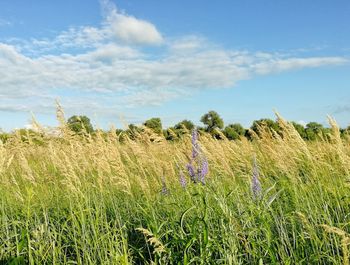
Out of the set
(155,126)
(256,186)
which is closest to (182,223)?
(256,186)

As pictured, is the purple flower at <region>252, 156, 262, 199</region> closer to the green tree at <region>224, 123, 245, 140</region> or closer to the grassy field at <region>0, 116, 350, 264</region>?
the grassy field at <region>0, 116, 350, 264</region>

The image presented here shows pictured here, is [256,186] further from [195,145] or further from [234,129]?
[234,129]

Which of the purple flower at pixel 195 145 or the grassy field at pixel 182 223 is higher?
the purple flower at pixel 195 145

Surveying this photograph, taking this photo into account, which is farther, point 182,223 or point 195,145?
point 182,223

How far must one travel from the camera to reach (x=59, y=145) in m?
4.55

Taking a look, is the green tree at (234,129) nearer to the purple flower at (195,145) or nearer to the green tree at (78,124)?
the green tree at (78,124)

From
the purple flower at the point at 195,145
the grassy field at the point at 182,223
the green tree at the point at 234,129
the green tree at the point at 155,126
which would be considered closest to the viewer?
the grassy field at the point at 182,223

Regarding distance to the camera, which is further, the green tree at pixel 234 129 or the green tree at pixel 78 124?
the green tree at pixel 234 129

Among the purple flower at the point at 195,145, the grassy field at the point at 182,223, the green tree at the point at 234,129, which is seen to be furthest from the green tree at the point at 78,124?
the green tree at the point at 234,129

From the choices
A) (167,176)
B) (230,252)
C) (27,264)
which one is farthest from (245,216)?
(27,264)

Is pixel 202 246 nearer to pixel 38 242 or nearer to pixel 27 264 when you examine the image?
pixel 38 242

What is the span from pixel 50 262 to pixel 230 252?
1934 millimetres

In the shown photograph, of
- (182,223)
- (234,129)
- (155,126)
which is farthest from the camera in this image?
(234,129)

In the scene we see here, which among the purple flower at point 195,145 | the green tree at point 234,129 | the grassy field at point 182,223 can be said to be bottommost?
the grassy field at point 182,223
